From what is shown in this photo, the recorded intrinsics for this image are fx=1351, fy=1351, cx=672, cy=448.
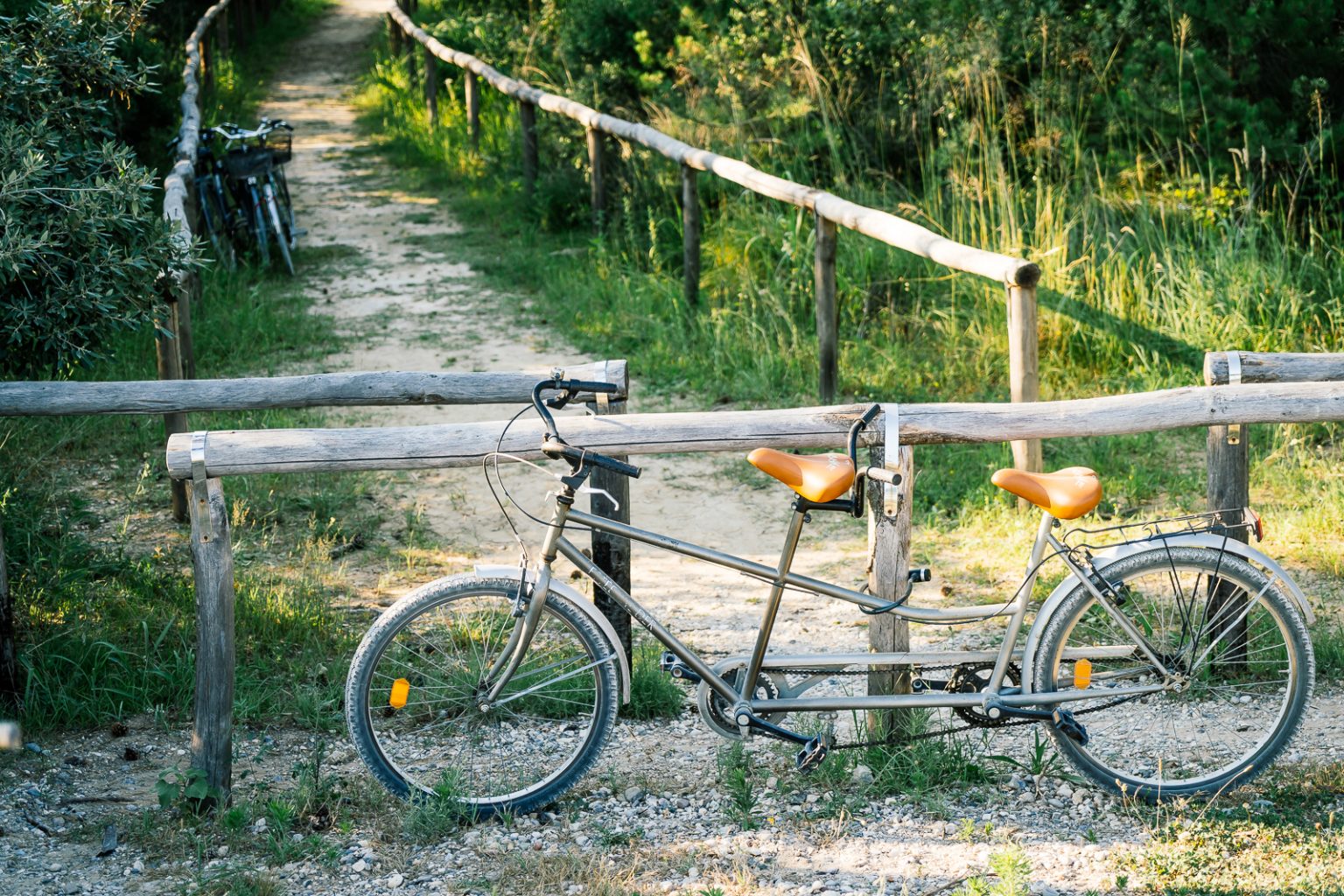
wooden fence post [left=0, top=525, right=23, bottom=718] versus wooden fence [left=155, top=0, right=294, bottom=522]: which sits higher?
wooden fence [left=155, top=0, right=294, bottom=522]

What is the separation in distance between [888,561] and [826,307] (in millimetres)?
3588

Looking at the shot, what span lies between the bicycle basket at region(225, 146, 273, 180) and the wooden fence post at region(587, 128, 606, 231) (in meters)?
2.42

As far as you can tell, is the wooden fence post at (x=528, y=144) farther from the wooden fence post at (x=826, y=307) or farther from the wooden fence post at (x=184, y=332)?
the wooden fence post at (x=184, y=332)

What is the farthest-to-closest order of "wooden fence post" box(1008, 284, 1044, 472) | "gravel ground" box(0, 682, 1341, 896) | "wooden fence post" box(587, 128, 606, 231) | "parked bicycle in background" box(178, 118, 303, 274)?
1. "wooden fence post" box(587, 128, 606, 231)
2. "parked bicycle in background" box(178, 118, 303, 274)
3. "wooden fence post" box(1008, 284, 1044, 472)
4. "gravel ground" box(0, 682, 1341, 896)

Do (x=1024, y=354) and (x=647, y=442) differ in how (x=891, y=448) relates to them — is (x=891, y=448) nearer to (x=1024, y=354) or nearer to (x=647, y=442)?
(x=647, y=442)

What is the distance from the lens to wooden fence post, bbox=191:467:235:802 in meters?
3.59

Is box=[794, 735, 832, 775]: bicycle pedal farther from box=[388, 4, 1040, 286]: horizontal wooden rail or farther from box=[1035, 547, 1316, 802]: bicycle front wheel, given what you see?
box=[388, 4, 1040, 286]: horizontal wooden rail

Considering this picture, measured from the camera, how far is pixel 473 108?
13.9 meters

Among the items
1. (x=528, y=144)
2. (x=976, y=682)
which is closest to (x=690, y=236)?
(x=528, y=144)

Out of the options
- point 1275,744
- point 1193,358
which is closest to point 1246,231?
point 1193,358

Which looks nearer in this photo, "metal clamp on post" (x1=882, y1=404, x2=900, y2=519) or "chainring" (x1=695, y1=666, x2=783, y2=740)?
"metal clamp on post" (x1=882, y1=404, x2=900, y2=519)

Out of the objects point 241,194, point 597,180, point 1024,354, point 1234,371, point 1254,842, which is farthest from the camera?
point 597,180

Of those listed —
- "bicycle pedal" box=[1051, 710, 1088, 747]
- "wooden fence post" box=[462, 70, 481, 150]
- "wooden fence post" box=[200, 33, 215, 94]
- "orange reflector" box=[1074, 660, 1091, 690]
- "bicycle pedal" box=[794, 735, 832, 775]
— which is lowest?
"bicycle pedal" box=[794, 735, 832, 775]

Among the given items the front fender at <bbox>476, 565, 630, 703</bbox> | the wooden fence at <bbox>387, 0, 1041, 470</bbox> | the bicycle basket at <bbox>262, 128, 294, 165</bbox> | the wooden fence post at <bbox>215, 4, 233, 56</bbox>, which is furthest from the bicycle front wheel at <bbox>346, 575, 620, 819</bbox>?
the wooden fence post at <bbox>215, 4, 233, 56</bbox>
